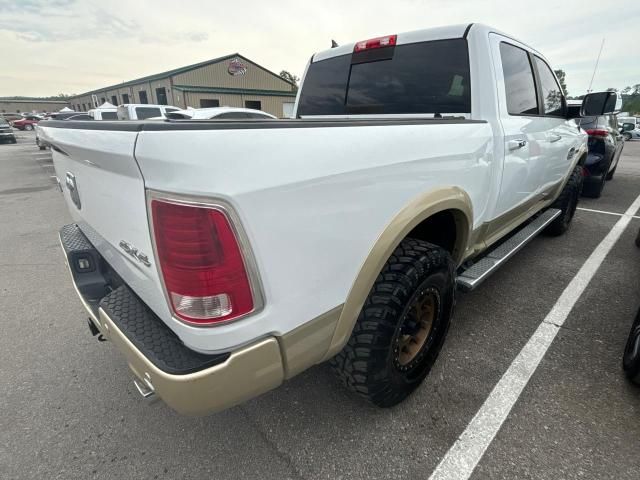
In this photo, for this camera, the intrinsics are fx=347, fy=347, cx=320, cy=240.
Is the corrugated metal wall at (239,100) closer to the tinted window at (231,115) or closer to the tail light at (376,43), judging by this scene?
the tinted window at (231,115)

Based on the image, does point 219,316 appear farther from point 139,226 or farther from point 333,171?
point 333,171

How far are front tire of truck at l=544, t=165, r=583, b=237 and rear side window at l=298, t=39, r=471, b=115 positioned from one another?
270 cm

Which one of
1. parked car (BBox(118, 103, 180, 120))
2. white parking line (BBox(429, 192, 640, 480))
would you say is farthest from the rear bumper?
parked car (BBox(118, 103, 180, 120))

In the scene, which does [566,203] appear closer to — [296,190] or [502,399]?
[502,399]

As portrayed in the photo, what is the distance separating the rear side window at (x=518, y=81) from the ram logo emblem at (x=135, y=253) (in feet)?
7.96

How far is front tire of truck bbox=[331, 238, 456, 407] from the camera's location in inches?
64.3

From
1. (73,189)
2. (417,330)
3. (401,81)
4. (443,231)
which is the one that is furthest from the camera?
(401,81)

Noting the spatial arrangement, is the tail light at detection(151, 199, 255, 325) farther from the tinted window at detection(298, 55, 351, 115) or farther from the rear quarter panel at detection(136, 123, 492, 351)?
the tinted window at detection(298, 55, 351, 115)

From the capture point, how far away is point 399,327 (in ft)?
5.58

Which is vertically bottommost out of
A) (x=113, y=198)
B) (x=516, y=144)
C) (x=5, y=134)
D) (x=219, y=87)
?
(x=5, y=134)

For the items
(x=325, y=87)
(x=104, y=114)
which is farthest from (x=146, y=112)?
(x=325, y=87)

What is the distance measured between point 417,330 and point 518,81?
81.3 inches

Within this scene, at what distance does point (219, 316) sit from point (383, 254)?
74 cm

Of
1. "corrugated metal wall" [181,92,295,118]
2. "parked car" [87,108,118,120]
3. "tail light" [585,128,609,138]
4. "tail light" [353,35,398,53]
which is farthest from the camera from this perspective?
"corrugated metal wall" [181,92,295,118]
